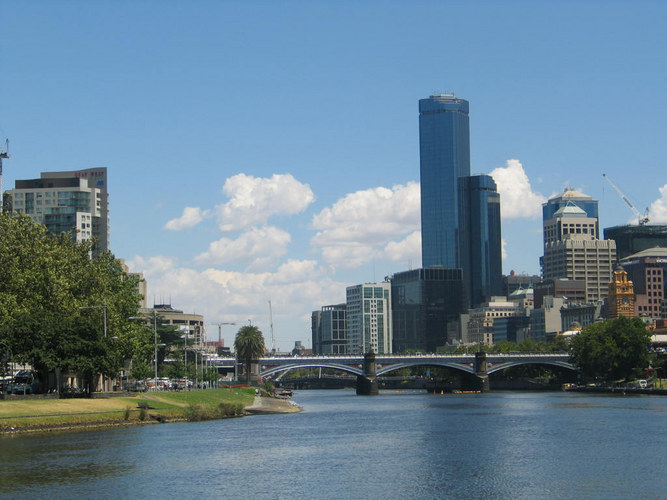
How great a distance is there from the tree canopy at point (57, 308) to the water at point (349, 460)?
11834mm

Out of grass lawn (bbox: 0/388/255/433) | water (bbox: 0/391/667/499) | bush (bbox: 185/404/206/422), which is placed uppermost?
grass lawn (bbox: 0/388/255/433)

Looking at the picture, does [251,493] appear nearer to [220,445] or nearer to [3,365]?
[220,445]

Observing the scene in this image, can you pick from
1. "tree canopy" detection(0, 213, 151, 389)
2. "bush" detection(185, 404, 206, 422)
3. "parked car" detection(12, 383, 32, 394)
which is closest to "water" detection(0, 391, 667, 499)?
"bush" detection(185, 404, 206, 422)

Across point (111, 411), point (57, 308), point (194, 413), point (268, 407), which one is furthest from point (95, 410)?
point (268, 407)

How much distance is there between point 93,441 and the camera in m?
91.1

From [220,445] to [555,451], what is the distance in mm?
28064

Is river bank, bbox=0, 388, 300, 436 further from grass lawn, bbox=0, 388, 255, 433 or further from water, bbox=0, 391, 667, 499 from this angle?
water, bbox=0, 391, 667, 499

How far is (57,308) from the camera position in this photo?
389ft

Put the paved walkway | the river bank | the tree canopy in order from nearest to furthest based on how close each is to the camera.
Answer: the river bank < the tree canopy < the paved walkway

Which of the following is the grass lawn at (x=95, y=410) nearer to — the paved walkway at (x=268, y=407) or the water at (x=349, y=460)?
the water at (x=349, y=460)

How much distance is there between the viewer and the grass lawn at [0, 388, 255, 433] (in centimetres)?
10012

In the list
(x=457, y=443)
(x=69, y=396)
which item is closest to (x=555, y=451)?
(x=457, y=443)

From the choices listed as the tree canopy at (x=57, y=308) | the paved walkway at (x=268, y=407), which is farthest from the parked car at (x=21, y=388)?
the paved walkway at (x=268, y=407)

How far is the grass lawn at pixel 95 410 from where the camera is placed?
100 metres
